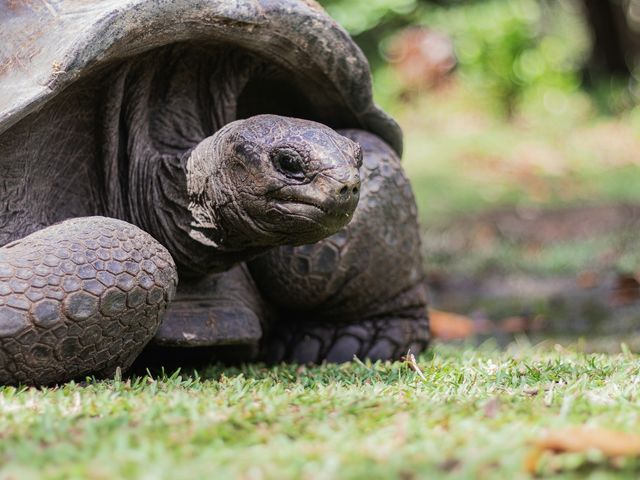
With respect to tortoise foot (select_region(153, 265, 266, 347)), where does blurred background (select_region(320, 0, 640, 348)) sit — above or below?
below

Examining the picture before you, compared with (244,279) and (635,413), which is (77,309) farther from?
(635,413)

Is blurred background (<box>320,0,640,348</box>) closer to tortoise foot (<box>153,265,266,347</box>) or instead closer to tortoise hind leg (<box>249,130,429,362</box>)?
tortoise hind leg (<box>249,130,429,362</box>)

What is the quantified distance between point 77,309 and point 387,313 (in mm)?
1542

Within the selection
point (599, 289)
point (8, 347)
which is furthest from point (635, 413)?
point (599, 289)

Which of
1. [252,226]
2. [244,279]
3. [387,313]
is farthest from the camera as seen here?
[387,313]

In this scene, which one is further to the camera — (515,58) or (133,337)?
(515,58)

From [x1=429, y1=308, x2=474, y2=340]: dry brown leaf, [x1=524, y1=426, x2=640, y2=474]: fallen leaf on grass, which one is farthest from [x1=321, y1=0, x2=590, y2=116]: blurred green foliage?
[x1=524, y1=426, x2=640, y2=474]: fallen leaf on grass

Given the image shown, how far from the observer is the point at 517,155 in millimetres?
11633

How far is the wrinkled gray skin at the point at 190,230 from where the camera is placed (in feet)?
8.10

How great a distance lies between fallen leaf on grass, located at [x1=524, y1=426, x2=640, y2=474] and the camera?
157 centimetres

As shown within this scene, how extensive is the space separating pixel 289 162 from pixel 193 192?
1.37 ft

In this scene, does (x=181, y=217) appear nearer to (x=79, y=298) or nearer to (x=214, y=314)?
(x=214, y=314)

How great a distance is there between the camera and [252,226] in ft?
9.21

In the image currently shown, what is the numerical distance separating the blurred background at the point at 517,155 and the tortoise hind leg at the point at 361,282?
103 cm
